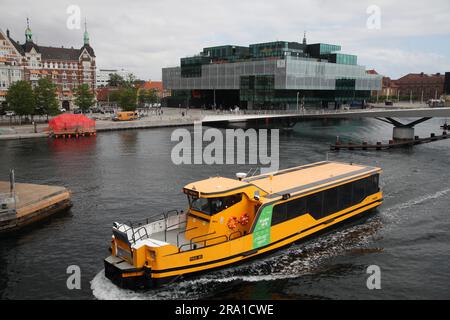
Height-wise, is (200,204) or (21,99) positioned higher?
(21,99)

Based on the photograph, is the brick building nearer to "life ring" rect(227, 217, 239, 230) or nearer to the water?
the water

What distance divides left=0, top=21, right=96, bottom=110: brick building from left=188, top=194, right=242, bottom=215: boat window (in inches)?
4783

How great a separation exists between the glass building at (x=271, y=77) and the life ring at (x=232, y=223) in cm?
10378

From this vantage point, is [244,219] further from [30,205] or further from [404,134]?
[404,134]

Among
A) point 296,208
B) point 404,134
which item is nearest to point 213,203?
point 296,208

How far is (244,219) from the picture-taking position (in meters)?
23.2

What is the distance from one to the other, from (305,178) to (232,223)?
8879 millimetres

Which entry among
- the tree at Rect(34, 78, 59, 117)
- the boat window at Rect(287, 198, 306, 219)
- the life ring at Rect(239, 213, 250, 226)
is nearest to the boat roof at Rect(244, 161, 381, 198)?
the boat window at Rect(287, 198, 306, 219)

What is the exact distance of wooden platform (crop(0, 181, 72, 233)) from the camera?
28688mm

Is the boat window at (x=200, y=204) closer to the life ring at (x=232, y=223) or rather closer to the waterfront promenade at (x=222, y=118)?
the life ring at (x=232, y=223)
